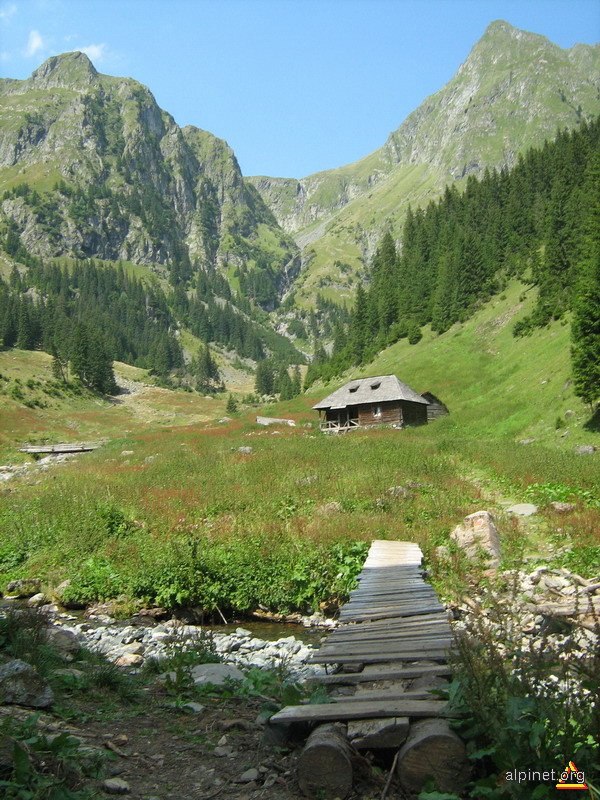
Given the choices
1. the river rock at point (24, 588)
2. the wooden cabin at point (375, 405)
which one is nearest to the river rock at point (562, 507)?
the river rock at point (24, 588)

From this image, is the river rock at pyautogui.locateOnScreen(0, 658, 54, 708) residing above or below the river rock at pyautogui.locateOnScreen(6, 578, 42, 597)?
above

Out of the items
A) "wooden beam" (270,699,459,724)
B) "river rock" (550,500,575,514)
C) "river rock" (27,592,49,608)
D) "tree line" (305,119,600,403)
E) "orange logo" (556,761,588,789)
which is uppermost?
"tree line" (305,119,600,403)

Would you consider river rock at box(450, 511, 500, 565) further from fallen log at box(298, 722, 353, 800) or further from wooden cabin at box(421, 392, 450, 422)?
wooden cabin at box(421, 392, 450, 422)

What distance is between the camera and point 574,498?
17156mm

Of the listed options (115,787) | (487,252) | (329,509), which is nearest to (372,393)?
(329,509)

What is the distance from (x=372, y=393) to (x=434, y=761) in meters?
52.1

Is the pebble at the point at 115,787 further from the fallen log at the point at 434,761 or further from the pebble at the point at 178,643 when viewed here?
the pebble at the point at 178,643

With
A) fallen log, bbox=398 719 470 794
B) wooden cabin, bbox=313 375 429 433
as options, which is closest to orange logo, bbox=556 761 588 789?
fallen log, bbox=398 719 470 794

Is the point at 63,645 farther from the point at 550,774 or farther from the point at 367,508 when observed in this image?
the point at 367,508

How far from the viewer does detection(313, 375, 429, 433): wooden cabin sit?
177ft

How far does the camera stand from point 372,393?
183ft

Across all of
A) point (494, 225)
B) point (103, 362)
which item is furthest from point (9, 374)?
point (494, 225)

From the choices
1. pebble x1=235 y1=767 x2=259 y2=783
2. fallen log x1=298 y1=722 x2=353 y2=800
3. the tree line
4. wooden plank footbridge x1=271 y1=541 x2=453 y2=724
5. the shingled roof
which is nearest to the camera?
fallen log x1=298 y1=722 x2=353 y2=800

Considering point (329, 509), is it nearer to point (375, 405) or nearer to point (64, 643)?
point (64, 643)
